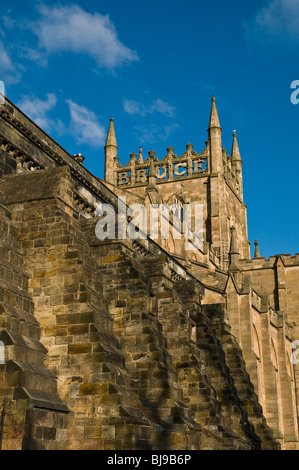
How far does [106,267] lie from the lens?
1616cm

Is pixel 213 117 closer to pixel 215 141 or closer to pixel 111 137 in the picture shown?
pixel 215 141

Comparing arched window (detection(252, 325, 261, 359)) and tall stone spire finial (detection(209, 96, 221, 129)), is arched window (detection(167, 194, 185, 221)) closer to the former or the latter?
tall stone spire finial (detection(209, 96, 221, 129))

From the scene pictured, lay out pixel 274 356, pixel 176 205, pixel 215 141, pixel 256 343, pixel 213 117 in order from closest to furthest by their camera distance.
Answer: pixel 256 343
pixel 274 356
pixel 176 205
pixel 215 141
pixel 213 117

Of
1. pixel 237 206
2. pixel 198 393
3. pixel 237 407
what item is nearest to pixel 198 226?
pixel 237 206

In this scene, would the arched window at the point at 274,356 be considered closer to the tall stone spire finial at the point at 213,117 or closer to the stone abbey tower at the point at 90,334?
the stone abbey tower at the point at 90,334

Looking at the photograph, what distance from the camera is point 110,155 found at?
5938 cm

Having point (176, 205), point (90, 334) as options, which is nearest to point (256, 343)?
point (176, 205)

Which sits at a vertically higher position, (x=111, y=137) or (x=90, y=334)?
(x=111, y=137)

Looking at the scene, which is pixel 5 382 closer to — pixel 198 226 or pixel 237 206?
pixel 198 226

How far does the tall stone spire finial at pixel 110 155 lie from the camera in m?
58.7

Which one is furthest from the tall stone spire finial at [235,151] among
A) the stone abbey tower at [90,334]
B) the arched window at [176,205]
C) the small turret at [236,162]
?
the stone abbey tower at [90,334]

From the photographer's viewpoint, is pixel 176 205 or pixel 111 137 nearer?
pixel 176 205
